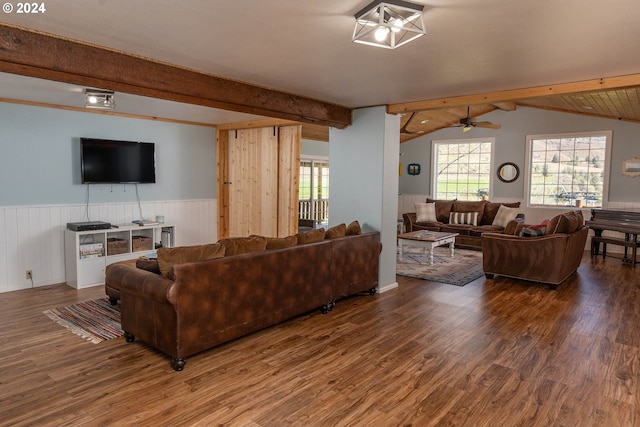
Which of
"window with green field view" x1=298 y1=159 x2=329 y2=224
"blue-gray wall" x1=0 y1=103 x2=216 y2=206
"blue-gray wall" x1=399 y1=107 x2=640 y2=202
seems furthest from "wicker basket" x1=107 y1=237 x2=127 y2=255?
"blue-gray wall" x1=399 y1=107 x2=640 y2=202

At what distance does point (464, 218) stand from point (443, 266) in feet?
8.43

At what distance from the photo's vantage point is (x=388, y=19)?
223 cm

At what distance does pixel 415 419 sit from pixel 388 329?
1.46 m

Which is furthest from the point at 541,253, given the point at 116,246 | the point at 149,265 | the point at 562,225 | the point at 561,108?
the point at 116,246

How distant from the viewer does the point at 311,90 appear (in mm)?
4223

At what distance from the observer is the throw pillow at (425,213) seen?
362 inches

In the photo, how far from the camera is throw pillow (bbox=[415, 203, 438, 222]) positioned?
9203mm

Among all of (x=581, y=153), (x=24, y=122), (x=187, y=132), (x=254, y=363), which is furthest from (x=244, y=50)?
(x=581, y=153)

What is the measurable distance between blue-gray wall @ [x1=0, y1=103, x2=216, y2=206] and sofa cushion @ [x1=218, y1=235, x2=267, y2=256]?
3.26m

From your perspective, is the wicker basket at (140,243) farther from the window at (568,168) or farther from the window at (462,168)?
the window at (568,168)

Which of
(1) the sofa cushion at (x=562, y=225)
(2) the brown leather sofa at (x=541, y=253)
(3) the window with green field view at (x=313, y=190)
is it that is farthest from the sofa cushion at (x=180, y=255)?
(3) the window with green field view at (x=313, y=190)

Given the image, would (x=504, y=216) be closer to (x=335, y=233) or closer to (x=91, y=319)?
(x=335, y=233)

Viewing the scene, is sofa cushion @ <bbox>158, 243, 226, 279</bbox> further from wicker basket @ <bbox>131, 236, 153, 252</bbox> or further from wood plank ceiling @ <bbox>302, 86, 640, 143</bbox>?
wicker basket @ <bbox>131, 236, 153, 252</bbox>

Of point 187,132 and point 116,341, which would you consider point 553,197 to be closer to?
point 187,132
